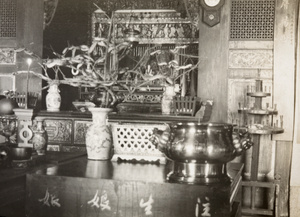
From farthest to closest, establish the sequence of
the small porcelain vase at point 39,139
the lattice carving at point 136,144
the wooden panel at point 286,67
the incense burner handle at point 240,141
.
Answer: the wooden panel at point 286,67 < the small porcelain vase at point 39,139 < the lattice carving at point 136,144 < the incense burner handle at point 240,141

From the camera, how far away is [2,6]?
18.3 feet

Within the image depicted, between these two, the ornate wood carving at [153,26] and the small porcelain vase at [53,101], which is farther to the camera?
the ornate wood carving at [153,26]

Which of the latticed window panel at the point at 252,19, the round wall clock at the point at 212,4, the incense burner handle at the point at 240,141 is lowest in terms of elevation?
the incense burner handle at the point at 240,141

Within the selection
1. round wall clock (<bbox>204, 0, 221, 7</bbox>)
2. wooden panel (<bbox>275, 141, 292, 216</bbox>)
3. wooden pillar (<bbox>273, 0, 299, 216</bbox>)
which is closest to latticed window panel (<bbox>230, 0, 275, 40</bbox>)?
wooden pillar (<bbox>273, 0, 299, 216</bbox>)

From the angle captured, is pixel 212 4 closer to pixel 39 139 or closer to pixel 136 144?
pixel 39 139

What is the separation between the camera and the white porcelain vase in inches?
91.0

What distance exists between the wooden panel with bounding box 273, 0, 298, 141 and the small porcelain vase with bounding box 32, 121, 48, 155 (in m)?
2.79

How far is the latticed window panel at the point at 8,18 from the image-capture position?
5508mm

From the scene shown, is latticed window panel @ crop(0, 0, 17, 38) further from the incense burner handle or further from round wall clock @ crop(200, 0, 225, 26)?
the incense burner handle

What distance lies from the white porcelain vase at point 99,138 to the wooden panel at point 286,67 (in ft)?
9.26

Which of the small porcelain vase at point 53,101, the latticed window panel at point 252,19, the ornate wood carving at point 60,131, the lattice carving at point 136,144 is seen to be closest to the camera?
the lattice carving at point 136,144

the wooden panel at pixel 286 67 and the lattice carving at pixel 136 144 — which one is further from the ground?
the wooden panel at pixel 286 67

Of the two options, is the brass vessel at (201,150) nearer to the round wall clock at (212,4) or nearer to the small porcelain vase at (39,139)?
the small porcelain vase at (39,139)

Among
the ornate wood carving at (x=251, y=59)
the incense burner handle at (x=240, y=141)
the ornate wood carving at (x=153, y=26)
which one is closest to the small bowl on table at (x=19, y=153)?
the incense burner handle at (x=240, y=141)
